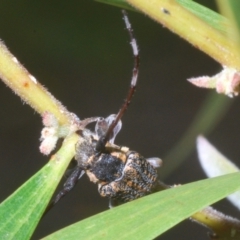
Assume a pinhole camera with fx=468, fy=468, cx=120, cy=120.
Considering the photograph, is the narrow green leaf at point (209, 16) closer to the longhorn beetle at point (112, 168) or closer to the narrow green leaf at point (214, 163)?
the longhorn beetle at point (112, 168)

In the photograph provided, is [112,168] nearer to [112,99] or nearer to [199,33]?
[199,33]

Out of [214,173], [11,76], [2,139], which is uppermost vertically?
[11,76]

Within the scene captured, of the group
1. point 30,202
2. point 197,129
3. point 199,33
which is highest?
point 199,33

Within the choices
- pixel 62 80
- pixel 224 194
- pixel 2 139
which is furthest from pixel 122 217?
pixel 2 139

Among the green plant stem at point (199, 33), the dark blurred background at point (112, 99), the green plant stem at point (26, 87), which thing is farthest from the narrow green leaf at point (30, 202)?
the dark blurred background at point (112, 99)

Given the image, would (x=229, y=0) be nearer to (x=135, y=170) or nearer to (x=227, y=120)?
(x=135, y=170)

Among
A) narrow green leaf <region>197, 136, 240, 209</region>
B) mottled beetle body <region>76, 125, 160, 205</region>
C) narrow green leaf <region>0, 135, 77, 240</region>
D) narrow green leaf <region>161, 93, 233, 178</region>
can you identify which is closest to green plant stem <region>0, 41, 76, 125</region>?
narrow green leaf <region>0, 135, 77, 240</region>

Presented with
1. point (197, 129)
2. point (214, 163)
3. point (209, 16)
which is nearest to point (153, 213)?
point (209, 16)
